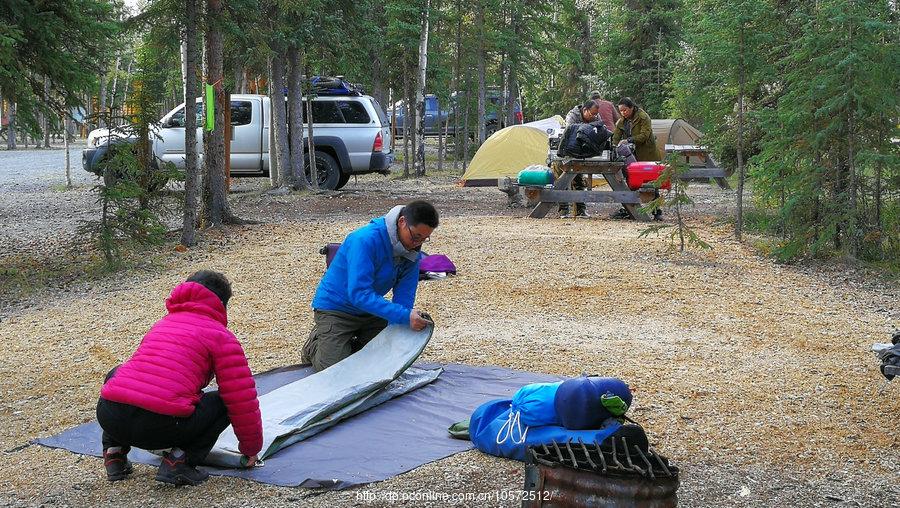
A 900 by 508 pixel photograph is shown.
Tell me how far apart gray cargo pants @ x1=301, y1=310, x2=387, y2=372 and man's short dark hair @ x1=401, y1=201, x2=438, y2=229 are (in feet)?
2.91

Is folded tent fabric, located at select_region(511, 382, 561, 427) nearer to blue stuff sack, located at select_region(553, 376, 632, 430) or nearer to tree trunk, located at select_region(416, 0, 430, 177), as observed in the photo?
blue stuff sack, located at select_region(553, 376, 632, 430)

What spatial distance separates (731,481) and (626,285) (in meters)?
5.55

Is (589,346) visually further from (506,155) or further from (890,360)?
(506,155)

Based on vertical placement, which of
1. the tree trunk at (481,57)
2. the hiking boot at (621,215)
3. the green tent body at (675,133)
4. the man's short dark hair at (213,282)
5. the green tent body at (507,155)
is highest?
the tree trunk at (481,57)

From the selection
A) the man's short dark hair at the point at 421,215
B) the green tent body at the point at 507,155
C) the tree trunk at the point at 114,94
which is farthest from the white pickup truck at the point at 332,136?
the man's short dark hair at the point at 421,215

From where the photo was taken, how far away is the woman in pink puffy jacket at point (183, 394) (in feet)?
15.0

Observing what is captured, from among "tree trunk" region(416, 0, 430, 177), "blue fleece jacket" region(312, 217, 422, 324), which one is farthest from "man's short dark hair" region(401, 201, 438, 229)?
"tree trunk" region(416, 0, 430, 177)

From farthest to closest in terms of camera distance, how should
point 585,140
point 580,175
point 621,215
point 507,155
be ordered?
1. point 507,155
2. point 580,175
3. point 621,215
4. point 585,140

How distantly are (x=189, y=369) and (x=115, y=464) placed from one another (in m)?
0.62

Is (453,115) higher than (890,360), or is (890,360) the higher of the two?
(453,115)

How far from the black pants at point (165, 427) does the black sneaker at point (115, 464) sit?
0.04 m

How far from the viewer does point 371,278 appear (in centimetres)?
629

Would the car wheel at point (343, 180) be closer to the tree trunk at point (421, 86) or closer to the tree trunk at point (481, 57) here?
the tree trunk at point (421, 86)

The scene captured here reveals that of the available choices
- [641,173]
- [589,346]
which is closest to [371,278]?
[589,346]
